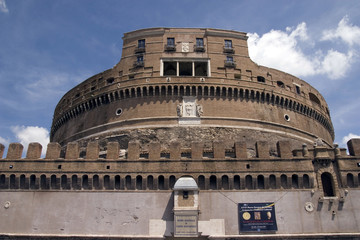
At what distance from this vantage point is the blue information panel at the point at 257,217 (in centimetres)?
1952

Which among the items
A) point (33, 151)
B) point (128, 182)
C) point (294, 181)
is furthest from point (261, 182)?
point (33, 151)

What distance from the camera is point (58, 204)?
20.4m

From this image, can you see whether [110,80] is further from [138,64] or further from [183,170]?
[183,170]

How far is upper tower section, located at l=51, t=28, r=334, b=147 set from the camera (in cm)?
2978

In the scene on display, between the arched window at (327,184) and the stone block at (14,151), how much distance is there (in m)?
19.1

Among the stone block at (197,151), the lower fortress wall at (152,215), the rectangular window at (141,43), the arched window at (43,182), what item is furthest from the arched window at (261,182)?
the rectangular window at (141,43)

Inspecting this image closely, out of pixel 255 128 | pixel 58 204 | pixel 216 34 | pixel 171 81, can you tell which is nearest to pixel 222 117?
pixel 255 128

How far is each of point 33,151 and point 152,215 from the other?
869 centimetres

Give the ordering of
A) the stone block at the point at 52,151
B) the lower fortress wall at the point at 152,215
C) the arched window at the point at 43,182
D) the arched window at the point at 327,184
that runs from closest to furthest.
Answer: the lower fortress wall at the point at 152,215, the arched window at the point at 327,184, the arched window at the point at 43,182, the stone block at the point at 52,151

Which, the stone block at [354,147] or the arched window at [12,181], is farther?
the stone block at [354,147]

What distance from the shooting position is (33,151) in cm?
2191

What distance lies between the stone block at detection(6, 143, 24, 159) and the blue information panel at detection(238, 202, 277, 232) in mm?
14194

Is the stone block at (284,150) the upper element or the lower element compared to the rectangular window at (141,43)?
lower

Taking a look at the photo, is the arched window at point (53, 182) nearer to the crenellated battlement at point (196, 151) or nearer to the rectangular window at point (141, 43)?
the crenellated battlement at point (196, 151)
